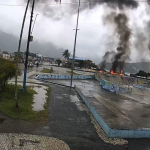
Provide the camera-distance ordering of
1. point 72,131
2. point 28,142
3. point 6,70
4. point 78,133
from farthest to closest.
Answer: point 6,70, point 72,131, point 78,133, point 28,142

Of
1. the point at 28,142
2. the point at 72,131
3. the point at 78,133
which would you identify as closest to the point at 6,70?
the point at 72,131

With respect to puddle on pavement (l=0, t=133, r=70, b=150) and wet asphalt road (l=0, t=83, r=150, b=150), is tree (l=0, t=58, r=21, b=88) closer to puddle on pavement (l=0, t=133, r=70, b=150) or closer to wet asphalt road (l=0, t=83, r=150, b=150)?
wet asphalt road (l=0, t=83, r=150, b=150)

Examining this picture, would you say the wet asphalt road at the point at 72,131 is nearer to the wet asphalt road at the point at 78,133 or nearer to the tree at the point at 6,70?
the wet asphalt road at the point at 78,133

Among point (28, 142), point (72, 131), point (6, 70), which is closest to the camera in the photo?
point (28, 142)

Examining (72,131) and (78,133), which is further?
(72,131)

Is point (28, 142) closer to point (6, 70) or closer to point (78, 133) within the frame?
point (78, 133)

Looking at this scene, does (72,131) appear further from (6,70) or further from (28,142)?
(6,70)

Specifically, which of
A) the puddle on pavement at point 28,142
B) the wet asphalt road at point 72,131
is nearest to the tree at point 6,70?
the wet asphalt road at point 72,131

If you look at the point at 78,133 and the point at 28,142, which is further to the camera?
the point at 78,133

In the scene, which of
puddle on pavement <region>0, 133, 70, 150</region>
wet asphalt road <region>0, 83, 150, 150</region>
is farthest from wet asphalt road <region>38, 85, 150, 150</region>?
puddle on pavement <region>0, 133, 70, 150</region>

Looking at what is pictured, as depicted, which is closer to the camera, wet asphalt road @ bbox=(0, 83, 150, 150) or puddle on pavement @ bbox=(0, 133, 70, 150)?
puddle on pavement @ bbox=(0, 133, 70, 150)

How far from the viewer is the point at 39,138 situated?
359 inches

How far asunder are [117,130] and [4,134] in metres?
5.32

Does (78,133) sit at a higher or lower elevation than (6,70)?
lower
